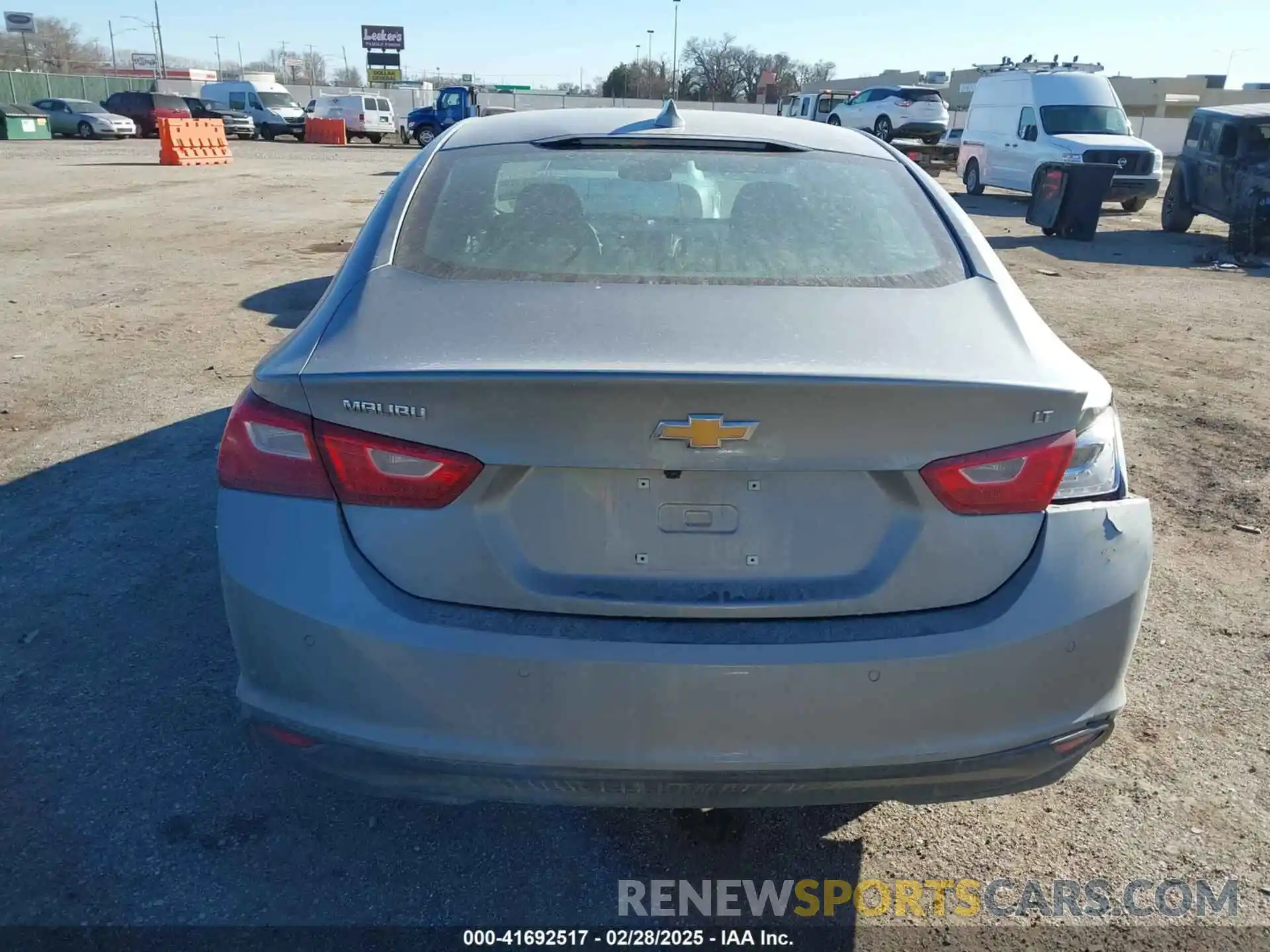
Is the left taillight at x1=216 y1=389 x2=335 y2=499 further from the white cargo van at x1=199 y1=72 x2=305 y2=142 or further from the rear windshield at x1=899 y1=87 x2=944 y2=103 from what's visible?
the white cargo van at x1=199 y1=72 x2=305 y2=142

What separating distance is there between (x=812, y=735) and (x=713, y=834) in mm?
807

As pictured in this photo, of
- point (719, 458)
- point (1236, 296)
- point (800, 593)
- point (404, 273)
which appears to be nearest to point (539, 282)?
point (404, 273)

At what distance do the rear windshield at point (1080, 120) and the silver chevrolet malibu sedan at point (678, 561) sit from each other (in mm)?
19918

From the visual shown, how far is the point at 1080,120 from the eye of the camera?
1936 centimetres

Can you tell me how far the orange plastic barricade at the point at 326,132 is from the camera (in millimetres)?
40969

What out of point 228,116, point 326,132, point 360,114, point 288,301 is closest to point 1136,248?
point 288,301

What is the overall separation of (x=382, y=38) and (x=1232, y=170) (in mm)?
68909

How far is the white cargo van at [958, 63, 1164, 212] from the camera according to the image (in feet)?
60.2

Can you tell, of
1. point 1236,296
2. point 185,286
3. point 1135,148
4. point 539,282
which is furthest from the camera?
point 1135,148

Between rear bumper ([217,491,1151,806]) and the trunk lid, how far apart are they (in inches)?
2.5

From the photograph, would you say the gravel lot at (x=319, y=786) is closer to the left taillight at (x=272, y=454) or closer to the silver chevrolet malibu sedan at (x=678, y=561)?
the silver chevrolet malibu sedan at (x=678, y=561)

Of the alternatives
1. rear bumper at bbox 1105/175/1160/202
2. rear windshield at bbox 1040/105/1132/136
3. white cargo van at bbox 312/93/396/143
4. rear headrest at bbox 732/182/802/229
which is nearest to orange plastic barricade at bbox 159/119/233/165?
white cargo van at bbox 312/93/396/143

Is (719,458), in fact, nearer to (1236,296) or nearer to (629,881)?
(629,881)

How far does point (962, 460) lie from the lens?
6.24 ft
